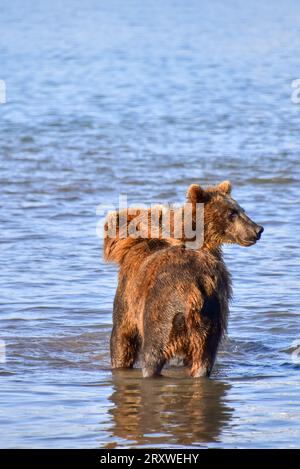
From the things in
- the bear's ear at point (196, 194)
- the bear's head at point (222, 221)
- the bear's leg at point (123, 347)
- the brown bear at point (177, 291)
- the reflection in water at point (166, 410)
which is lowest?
the reflection in water at point (166, 410)

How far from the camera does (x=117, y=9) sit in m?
58.2

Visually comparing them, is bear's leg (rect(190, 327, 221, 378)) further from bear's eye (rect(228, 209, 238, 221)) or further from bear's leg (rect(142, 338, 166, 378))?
bear's eye (rect(228, 209, 238, 221))

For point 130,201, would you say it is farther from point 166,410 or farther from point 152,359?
point 166,410

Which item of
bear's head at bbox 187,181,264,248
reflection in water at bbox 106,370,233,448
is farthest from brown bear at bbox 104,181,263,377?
reflection in water at bbox 106,370,233,448

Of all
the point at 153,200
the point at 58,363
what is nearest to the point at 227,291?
the point at 58,363

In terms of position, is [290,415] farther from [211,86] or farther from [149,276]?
[211,86]

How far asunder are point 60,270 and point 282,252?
2.00 m

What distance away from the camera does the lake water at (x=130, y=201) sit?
668cm

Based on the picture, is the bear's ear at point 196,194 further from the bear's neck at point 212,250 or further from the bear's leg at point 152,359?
the bear's leg at point 152,359

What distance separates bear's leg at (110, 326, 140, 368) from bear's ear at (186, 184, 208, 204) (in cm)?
89

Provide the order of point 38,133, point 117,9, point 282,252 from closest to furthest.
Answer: point 282,252 → point 38,133 → point 117,9

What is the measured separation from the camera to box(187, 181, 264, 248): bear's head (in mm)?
7227

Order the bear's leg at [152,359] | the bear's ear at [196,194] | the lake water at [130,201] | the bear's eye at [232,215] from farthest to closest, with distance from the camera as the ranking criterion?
1. the bear's eye at [232,215]
2. the bear's ear at [196,194]
3. the bear's leg at [152,359]
4. the lake water at [130,201]

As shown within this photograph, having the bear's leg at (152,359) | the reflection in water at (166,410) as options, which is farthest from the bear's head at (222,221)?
the reflection in water at (166,410)
